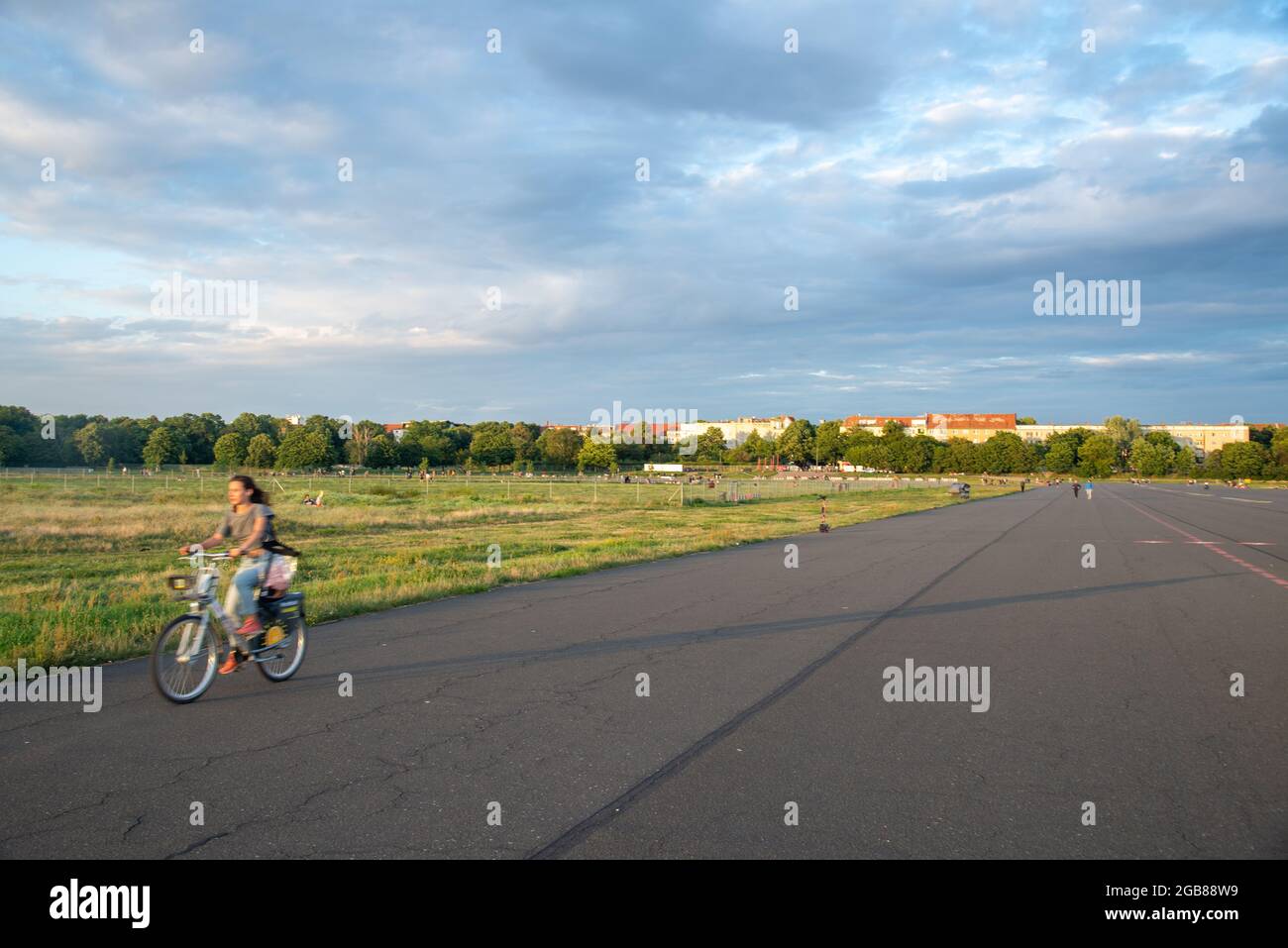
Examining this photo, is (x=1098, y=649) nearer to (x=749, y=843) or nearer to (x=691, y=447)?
(x=749, y=843)

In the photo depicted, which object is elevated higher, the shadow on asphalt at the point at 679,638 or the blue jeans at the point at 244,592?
the blue jeans at the point at 244,592

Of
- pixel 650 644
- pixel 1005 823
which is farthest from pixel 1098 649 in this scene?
pixel 1005 823

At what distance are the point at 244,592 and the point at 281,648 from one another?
1.97 ft

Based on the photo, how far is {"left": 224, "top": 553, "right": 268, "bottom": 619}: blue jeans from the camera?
7.61 meters

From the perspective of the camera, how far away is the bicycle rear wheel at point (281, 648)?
7.67 metres

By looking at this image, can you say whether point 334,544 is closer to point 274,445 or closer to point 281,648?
point 281,648

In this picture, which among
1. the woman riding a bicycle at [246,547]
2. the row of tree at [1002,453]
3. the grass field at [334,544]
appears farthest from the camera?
the row of tree at [1002,453]

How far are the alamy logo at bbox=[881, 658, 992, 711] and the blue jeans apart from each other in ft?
18.3

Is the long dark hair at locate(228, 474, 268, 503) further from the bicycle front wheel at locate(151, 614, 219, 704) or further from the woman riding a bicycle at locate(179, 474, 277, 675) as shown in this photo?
the bicycle front wheel at locate(151, 614, 219, 704)
